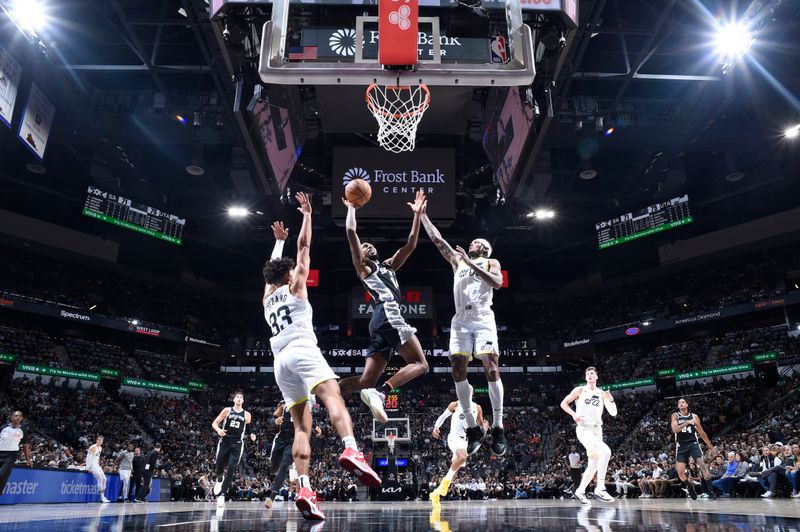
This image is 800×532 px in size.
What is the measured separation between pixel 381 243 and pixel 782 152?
17.5 meters

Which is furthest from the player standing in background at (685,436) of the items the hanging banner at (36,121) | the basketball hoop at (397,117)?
the hanging banner at (36,121)

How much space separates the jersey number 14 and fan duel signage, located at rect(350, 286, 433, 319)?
24.0 metres

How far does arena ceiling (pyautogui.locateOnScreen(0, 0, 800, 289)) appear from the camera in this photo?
1384cm

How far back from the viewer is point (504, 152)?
13758 mm

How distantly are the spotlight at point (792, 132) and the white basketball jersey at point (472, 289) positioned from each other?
15.6 metres

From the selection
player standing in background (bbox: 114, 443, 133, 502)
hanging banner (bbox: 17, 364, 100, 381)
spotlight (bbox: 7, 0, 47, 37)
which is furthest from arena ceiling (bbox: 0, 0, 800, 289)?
player standing in background (bbox: 114, 443, 133, 502)

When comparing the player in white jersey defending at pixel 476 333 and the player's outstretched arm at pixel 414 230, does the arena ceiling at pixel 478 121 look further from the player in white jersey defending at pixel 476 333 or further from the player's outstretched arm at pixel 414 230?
the player in white jersey defending at pixel 476 333

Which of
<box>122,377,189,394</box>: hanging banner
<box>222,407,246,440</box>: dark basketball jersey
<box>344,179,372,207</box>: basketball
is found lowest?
<box>222,407,246,440</box>: dark basketball jersey

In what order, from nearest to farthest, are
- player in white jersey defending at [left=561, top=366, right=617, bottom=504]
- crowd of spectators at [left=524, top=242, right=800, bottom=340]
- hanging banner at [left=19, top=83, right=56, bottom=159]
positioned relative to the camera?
player in white jersey defending at [left=561, top=366, right=617, bottom=504]
hanging banner at [left=19, top=83, right=56, bottom=159]
crowd of spectators at [left=524, top=242, right=800, bottom=340]

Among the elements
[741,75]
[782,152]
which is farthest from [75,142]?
[782,152]

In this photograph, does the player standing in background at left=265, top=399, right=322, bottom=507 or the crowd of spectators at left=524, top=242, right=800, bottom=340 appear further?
the crowd of spectators at left=524, top=242, right=800, bottom=340

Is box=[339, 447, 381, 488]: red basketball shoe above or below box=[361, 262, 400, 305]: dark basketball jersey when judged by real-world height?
below

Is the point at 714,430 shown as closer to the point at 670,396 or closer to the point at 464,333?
the point at 670,396

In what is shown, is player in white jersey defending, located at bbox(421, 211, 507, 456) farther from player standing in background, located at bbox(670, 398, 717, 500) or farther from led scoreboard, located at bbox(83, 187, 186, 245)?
led scoreboard, located at bbox(83, 187, 186, 245)
